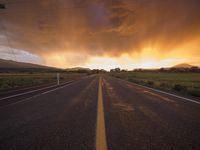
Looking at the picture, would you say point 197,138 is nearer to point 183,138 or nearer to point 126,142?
point 183,138

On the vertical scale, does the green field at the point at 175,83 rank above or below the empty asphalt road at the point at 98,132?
below

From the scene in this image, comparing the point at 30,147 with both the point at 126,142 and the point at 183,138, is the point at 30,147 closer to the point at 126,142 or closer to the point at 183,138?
the point at 126,142

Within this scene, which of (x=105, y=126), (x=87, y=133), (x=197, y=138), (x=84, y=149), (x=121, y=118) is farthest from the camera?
(x=121, y=118)

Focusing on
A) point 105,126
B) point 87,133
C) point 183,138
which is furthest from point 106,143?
point 183,138

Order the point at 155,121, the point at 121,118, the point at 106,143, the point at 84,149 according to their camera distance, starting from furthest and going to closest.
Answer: the point at 121,118, the point at 155,121, the point at 106,143, the point at 84,149

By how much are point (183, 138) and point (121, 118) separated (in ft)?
5.35

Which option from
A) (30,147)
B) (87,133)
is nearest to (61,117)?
(87,133)

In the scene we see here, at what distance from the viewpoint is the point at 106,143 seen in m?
2.38

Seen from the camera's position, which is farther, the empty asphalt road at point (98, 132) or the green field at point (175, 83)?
the green field at point (175, 83)

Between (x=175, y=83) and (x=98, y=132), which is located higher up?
(x=98, y=132)

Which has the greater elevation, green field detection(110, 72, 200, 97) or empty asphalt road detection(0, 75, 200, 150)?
empty asphalt road detection(0, 75, 200, 150)

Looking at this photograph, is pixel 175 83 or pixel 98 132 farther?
pixel 175 83

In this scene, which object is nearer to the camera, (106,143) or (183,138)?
(106,143)

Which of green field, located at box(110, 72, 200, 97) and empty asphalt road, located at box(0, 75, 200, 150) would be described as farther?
green field, located at box(110, 72, 200, 97)
